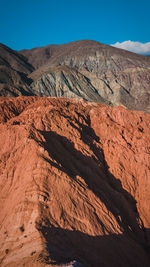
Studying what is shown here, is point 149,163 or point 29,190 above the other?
point 29,190

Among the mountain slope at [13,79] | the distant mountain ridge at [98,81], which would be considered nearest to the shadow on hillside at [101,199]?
the mountain slope at [13,79]

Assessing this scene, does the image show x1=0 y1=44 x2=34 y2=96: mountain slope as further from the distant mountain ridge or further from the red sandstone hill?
the red sandstone hill

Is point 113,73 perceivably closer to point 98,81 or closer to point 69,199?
point 98,81

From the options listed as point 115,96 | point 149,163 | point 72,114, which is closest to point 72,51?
point 115,96

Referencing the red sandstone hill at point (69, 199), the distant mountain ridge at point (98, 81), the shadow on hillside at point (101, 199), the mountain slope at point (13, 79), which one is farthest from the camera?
the distant mountain ridge at point (98, 81)

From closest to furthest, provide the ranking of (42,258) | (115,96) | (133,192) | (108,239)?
(42,258), (108,239), (133,192), (115,96)

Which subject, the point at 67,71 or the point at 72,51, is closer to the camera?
the point at 67,71

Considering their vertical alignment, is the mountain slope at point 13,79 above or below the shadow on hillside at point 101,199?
above

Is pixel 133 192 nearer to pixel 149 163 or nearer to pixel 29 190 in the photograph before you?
pixel 149 163

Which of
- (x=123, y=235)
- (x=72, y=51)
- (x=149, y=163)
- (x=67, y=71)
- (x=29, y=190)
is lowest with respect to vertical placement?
(x=123, y=235)

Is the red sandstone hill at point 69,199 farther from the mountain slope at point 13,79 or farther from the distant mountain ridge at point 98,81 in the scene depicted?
the distant mountain ridge at point 98,81
